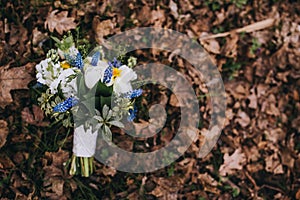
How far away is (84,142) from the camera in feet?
5.73

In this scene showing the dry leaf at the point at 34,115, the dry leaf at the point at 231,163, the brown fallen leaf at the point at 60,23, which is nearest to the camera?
the dry leaf at the point at 34,115

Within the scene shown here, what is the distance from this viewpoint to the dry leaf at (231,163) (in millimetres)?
2133

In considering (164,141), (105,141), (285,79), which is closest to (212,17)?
(285,79)

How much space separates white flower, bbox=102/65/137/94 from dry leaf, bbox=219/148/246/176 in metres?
0.75

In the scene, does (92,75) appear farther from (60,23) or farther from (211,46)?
(211,46)

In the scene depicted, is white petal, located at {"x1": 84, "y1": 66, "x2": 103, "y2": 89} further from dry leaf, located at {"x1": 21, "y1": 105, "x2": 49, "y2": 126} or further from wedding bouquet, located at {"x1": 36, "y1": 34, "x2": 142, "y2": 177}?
dry leaf, located at {"x1": 21, "y1": 105, "x2": 49, "y2": 126}

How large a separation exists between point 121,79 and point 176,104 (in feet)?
1.98

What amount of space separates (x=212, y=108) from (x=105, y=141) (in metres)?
0.58

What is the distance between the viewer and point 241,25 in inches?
95.8

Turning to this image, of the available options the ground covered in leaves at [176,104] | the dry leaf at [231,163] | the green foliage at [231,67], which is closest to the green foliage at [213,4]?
the ground covered in leaves at [176,104]

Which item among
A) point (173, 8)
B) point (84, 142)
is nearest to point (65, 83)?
point (84, 142)

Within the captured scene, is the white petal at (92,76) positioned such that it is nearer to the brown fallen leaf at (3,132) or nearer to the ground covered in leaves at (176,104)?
the ground covered in leaves at (176,104)

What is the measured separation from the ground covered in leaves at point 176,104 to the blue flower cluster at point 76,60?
187 mm

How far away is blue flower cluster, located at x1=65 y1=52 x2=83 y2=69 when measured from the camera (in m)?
1.53
